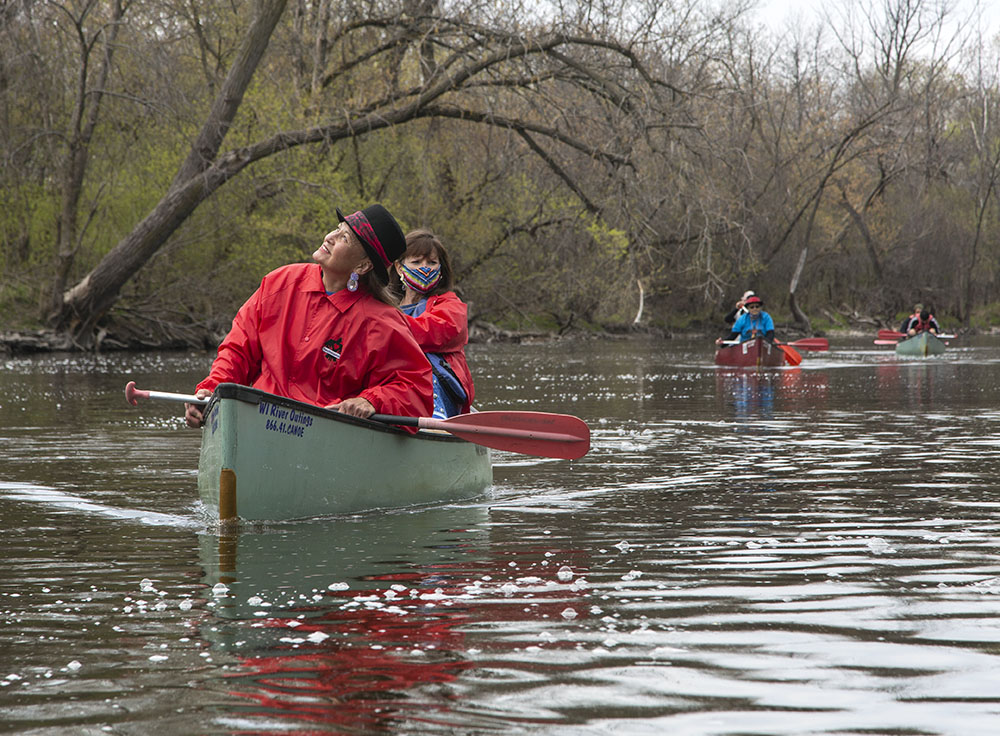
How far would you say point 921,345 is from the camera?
28.0 meters

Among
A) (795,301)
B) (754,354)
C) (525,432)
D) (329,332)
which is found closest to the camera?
(329,332)

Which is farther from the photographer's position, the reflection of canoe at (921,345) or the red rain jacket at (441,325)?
the reflection of canoe at (921,345)

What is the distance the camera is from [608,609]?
4.47 meters

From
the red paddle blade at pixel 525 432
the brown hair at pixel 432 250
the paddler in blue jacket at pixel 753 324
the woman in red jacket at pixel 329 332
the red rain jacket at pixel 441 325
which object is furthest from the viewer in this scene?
the paddler in blue jacket at pixel 753 324

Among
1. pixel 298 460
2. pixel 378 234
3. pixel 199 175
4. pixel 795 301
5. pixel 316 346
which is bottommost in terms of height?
pixel 298 460

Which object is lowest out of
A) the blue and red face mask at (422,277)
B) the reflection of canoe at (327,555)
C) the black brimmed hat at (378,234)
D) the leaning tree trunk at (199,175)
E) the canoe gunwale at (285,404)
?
the reflection of canoe at (327,555)

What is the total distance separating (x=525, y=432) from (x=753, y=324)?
58.9ft

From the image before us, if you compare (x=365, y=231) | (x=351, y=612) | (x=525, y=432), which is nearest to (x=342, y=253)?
(x=365, y=231)

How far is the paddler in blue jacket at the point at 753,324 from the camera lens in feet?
78.6

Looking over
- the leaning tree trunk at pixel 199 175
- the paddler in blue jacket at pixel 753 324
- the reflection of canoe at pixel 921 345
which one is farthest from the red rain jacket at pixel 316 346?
the reflection of canoe at pixel 921 345

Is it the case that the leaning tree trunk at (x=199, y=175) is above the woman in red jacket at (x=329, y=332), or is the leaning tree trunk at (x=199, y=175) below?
above

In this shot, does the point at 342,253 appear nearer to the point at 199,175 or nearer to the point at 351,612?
the point at 351,612

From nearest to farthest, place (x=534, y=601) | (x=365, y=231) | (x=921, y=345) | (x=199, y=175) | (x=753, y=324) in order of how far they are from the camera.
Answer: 1. (x=534, y=601)
2. (x=365, y=231)
3. (x=199, y=175)
4. (x=753, y=324)
5. (x=921, y=345)

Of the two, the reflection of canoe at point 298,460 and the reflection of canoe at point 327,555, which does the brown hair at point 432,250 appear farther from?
the reflection of canoe at point 327,555
